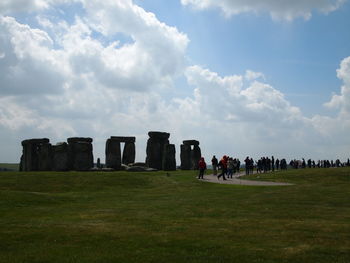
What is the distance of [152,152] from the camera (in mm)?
54438

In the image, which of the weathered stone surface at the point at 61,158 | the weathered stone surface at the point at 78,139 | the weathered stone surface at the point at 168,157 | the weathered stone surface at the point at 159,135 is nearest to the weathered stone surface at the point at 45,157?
the weathered stone surface at the point at 61,158

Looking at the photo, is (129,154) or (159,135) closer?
(159,135)

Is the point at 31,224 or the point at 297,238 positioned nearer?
the point at 297,238

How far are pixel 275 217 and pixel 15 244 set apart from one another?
31.3ft

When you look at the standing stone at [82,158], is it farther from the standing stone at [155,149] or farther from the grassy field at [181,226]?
the grassy field at [181,226]

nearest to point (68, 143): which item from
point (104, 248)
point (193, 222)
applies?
point (193, 222)

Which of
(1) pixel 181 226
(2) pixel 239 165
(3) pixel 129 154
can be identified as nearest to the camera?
(1) pixel 181 226

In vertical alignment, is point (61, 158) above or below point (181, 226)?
above

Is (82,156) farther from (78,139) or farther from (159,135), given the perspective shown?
(159,135)

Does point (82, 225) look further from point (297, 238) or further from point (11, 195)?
point (11, 195)

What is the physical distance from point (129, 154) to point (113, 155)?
14.5 ft

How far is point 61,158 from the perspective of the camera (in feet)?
169

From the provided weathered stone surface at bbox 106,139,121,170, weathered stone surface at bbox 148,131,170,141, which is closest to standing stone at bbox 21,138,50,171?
weathered stone surface at bbox 106,139,121,170

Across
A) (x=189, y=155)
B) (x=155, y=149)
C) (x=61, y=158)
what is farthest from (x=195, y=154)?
(x=61, y=158)
